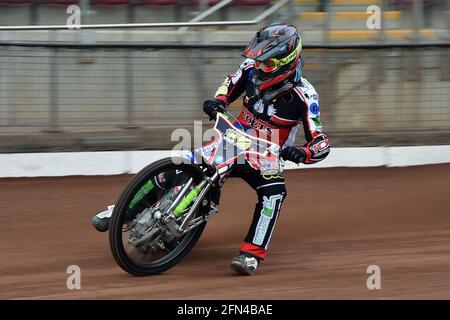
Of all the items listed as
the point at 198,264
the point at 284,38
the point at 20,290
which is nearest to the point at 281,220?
the point at 198,264

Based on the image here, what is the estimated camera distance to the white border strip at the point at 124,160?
8.97 m

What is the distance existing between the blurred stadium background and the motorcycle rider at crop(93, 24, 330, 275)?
137 inches

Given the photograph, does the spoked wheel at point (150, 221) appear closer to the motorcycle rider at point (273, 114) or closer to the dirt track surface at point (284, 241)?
the dirt track surface at point (284, 241)

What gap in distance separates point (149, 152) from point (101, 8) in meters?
2.11

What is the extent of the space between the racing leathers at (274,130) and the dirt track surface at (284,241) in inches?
14.9

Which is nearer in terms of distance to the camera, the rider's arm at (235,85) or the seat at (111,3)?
the rider's arm at (235,85)

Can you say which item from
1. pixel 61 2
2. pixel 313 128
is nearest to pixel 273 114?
pixel 313 128

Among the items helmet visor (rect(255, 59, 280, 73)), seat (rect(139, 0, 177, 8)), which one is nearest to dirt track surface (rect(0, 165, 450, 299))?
helmet visor (rect(255, 59, 280, 73))

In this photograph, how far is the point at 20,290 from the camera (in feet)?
17.5

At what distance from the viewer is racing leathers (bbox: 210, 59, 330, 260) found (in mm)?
5918

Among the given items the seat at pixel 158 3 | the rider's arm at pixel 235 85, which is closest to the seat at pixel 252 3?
the seat at pixel 158 3

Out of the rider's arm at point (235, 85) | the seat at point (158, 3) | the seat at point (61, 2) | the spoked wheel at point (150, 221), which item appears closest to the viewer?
the spoked wheel at point (150, 221)

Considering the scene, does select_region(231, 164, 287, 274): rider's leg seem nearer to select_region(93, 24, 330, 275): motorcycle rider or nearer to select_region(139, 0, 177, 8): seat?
select_region(93, 24, 330, 275): motorcycle rider

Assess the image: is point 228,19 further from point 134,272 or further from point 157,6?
point 134,272
